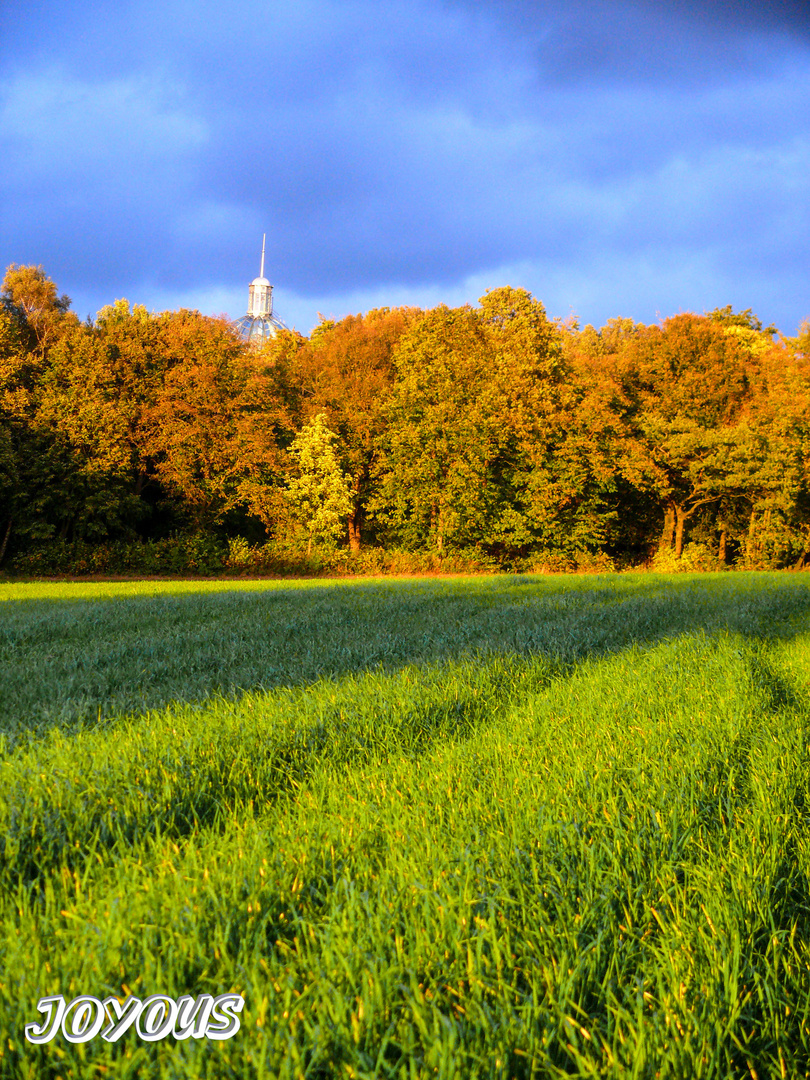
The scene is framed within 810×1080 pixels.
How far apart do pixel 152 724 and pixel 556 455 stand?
28816 mm

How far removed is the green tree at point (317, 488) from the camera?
2945cm

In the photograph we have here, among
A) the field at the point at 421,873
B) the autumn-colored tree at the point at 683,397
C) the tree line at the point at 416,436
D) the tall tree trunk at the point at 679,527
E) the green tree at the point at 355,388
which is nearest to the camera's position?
the field at the point at 421,873

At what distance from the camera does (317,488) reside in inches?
1178

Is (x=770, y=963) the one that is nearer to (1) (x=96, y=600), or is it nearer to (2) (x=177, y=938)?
(2) (x=177, y=938)

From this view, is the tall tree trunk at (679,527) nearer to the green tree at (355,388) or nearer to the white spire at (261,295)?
the green tree at (355,388)

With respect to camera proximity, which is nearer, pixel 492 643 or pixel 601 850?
pixel 601 850

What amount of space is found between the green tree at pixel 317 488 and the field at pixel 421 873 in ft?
81.3

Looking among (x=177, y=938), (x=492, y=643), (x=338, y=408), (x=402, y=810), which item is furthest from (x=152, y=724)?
(x=338, y=408)

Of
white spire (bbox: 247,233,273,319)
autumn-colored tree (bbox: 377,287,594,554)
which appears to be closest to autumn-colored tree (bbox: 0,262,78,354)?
autumn-colored tree (bbox: 377,287,594,554)

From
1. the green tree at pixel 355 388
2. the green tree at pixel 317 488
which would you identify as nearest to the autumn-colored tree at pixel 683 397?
the green tree at pixel 355 388

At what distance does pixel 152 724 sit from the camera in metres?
3.61

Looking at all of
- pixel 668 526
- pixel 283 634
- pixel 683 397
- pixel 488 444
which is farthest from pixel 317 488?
pixel 283 634

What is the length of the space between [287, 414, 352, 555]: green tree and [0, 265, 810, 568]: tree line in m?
0.09

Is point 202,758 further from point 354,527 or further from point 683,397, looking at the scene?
point 683,397
